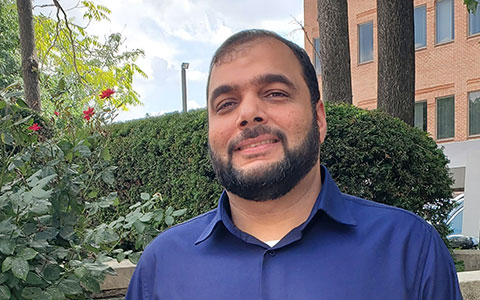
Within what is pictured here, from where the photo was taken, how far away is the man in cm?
171

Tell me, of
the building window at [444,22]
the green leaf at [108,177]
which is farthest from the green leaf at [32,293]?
the building window at [444,22]

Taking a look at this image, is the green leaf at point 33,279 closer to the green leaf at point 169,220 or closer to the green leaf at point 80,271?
the green leaf at point 80,271

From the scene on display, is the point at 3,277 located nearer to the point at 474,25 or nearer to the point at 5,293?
the point at 5,293

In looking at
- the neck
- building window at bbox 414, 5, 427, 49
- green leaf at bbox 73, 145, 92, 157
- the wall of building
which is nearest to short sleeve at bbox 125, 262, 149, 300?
the neck

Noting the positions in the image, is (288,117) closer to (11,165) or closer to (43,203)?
(43,203)

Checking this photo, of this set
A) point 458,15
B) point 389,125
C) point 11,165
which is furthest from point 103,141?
point 458,15

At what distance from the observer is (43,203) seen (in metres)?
2.59

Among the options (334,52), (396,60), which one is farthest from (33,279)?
(396,60)

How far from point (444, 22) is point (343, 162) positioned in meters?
18.3

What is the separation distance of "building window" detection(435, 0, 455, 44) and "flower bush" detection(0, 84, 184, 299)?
1987 cm

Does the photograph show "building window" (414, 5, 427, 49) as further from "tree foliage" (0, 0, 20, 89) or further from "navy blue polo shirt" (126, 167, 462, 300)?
"navy blue polo shirt" (126, 167, 462, 300)

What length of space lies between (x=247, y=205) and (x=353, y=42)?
22.7 metres

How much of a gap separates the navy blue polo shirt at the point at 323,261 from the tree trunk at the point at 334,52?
5.38 metres

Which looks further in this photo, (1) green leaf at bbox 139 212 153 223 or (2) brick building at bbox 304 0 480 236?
(2) brick building at bbox 304 0 480 236
